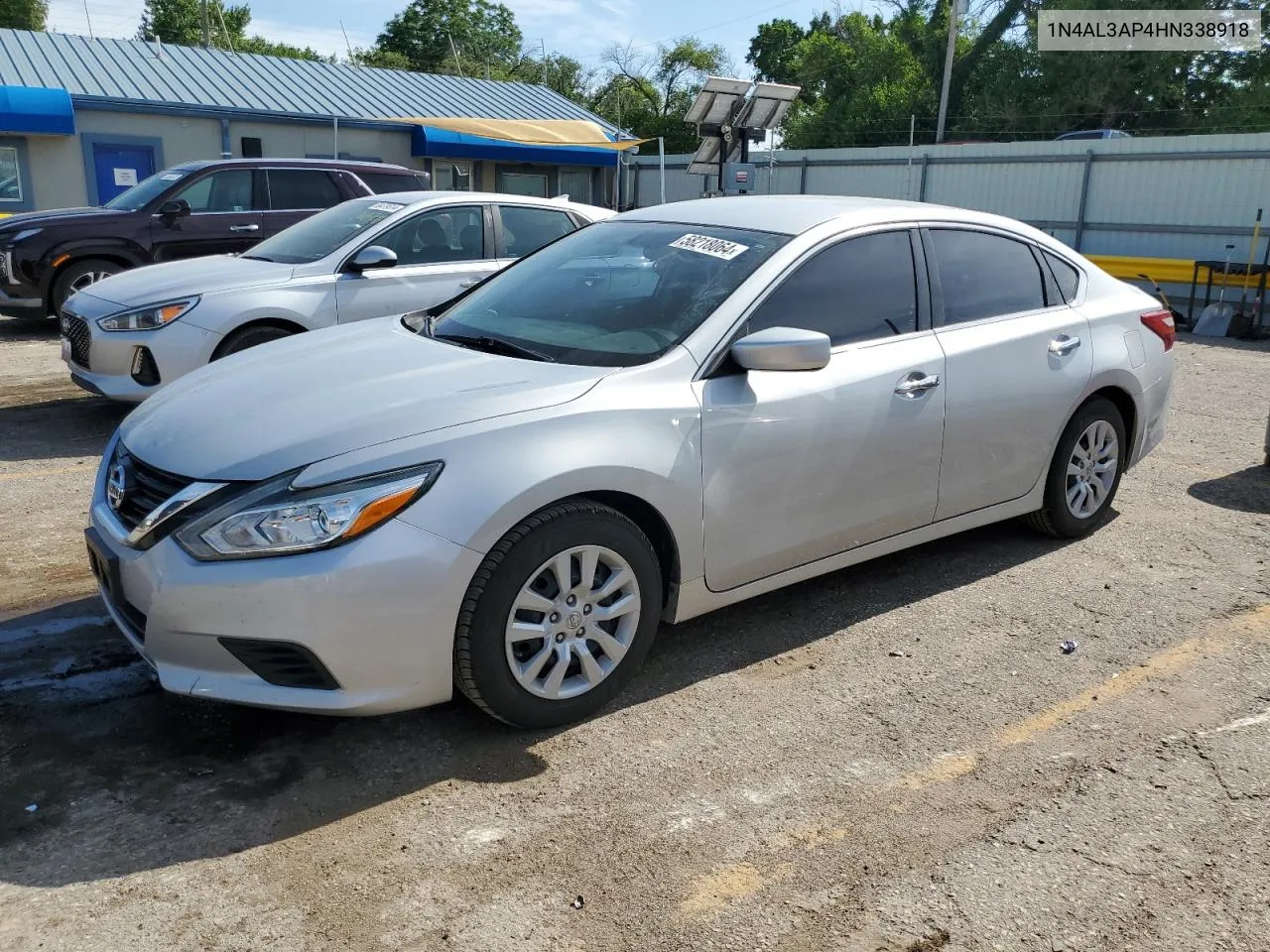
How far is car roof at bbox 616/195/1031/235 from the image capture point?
4223 mm

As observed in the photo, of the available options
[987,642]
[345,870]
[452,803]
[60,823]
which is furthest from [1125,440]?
[60,823]

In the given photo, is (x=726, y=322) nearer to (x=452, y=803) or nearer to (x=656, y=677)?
(x=656, y=677)

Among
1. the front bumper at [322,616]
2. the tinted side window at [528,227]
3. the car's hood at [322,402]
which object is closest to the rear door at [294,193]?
the tinted side window at [528,227]

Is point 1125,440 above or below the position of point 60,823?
above

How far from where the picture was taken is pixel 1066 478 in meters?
5.00

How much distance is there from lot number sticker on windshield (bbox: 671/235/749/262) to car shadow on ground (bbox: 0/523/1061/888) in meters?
1.49

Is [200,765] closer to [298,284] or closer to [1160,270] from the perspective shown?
[298,284]

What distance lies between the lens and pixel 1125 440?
5.29 meters

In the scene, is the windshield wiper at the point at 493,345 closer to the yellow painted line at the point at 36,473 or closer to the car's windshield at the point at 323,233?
the yellow painted line at the point at 36,473

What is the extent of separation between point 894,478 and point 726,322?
975 millimetres

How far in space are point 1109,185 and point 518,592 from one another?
17304 mm

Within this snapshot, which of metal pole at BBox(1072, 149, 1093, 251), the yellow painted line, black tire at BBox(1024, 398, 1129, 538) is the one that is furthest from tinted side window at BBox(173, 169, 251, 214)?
metal pole at BBox(1072, 149, 1093, 251)

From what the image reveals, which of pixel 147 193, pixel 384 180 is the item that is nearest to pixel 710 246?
pixel 384 180

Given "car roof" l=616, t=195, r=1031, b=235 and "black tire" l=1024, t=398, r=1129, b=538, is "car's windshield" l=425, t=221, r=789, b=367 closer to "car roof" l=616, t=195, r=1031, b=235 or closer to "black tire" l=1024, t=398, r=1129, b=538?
"car roof" l=616, t=195, r=1031, b=235
